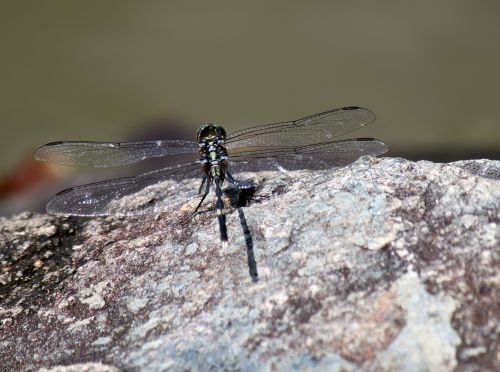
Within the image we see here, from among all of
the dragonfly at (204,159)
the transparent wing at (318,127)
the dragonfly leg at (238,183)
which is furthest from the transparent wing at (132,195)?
the transparent wing at (318,127)

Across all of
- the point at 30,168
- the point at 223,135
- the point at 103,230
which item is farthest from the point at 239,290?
the point at 30,168

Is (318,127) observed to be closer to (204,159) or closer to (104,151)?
(204,159)

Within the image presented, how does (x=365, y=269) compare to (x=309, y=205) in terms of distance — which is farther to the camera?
(x=309, y=205)

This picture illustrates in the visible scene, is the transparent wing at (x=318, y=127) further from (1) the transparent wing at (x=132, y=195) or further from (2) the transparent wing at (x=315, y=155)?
(1) the transparent wing at (x=132, y=195)

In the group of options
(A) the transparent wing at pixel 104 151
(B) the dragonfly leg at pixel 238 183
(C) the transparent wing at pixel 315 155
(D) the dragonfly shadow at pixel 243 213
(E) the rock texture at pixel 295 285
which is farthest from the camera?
(A) the transparent wing at pixel 104 151

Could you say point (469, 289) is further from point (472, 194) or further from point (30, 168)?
point (30, 168)

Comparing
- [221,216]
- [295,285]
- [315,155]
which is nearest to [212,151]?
[315,155]

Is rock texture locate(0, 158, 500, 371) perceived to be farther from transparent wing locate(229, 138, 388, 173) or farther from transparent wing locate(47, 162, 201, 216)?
transparent wing locate(229, 138, 388, 173)
